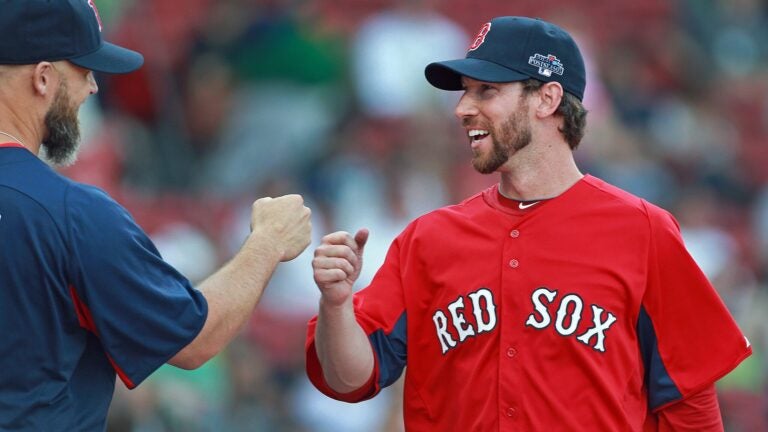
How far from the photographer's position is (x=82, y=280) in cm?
338

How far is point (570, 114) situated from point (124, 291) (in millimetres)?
1513

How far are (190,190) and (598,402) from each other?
16.9 ft

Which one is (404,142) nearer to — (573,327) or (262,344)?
(262,344)

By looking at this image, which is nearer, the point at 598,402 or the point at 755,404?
the point at 598,402

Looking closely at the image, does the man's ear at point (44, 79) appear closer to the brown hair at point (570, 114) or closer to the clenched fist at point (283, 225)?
the clenched fist at point (283, 225)

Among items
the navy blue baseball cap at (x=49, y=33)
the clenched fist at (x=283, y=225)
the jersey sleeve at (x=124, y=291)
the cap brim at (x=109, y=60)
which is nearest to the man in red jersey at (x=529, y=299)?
the clenched fist at (x=283, y=225)

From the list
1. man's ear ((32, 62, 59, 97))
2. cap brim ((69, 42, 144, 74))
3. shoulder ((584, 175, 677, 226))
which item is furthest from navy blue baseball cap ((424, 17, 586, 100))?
man's ear ((32, 62, 59, 97))

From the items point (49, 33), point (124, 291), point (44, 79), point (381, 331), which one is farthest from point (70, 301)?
point (381, 331)

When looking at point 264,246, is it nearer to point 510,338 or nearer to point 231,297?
point 231,297

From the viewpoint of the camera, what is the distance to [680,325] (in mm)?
3859

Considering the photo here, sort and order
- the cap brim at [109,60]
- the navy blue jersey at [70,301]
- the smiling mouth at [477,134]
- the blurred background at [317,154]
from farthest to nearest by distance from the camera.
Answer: the blurred background at [317,154] → the smiling mouth at [477,134] → the cap brim at [109,60] → the navy blue jersey at [70,301]

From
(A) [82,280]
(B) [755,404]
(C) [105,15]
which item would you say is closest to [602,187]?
(A) [82,280]

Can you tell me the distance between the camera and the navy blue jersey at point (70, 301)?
3.35m

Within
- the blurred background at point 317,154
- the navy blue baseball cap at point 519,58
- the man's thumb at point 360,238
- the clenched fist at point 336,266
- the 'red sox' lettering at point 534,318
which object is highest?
the navy blue baseball cap at point 519,58
